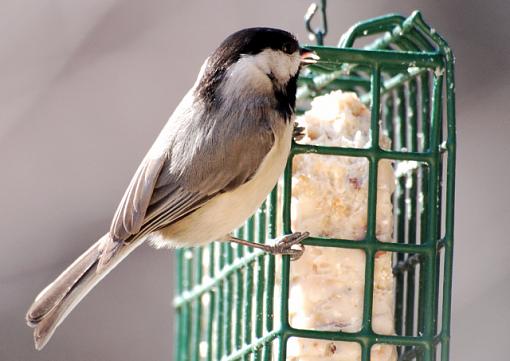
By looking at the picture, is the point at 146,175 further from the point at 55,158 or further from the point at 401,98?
the point at 55,158

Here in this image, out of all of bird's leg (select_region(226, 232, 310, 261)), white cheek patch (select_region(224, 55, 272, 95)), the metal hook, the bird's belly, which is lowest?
bird's leg (select_region(226, 232, 310, 261))

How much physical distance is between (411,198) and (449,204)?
328 mm

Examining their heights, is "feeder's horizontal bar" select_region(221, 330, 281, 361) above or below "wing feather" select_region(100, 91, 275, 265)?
below

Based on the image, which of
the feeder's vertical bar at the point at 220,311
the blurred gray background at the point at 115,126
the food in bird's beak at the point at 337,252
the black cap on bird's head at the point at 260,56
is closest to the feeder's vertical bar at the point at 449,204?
the food in bird's beak at the point at 337,252

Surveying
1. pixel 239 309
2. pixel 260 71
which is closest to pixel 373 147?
pixel 260 71

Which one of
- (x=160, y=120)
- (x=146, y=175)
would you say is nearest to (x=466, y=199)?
(x=160, y=120)

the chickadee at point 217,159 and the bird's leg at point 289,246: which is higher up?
the chickadee at point 217,159

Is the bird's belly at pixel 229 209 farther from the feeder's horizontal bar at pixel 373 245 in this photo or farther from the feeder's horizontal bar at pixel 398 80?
the feeder's horizontal bar at pixel 398 80

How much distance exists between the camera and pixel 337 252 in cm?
299

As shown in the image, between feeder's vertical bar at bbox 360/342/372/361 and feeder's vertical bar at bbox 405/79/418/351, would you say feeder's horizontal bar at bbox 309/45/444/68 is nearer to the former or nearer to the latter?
feeder's vertical bar at bbox 405/79/418/351

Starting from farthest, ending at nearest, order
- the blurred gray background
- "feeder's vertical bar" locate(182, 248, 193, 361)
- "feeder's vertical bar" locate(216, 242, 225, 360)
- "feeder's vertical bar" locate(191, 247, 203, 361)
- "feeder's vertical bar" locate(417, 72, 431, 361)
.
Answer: the blurred gray background, "feeder's vertical bar" locate(182, 248, 193, 361), "feeder's vertical bar" locate(191, 247, 203, 361), "feeder's vertical bar" locate(216, 242, 225, 360), "feeder's vertical bar" locate(417, 72, 431, 361)

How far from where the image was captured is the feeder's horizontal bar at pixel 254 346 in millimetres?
2922

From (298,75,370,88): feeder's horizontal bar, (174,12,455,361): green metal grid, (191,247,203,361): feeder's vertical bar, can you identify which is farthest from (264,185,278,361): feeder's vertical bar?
(191,247,203,361): feeder's vertical bar

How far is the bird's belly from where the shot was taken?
294 cm
